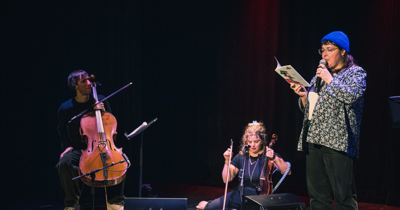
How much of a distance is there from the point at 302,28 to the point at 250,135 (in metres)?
1.80

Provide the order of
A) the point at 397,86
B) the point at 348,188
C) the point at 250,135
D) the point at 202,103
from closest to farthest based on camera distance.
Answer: the point at 348,188 < the point at 250,135 < the point at 397,86 < the point at 202,103

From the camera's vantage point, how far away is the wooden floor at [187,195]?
14.5ft

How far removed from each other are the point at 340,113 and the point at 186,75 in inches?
144

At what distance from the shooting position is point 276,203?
3059 mm

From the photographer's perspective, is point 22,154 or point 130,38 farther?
point 22,154

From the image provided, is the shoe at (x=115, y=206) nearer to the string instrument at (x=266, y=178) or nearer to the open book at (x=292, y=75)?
the string instrument at (x=266, y=178)

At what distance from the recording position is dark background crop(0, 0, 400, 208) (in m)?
4.64

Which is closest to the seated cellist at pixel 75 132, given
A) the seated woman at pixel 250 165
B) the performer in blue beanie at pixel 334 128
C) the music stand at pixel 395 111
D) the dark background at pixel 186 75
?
the dark background at pixel 186 75

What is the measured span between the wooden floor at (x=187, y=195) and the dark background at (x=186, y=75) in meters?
0.14

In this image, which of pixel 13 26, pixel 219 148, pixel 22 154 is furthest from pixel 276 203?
pixel 13 26

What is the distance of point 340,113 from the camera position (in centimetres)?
242

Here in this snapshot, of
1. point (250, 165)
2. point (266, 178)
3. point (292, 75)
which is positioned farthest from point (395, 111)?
point (250, 165)

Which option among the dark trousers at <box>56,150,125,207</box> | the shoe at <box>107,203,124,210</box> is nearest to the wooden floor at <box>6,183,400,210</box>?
the shoe at <box>107,203,124,210</box>

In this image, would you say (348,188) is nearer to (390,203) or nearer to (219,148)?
(390,203)
